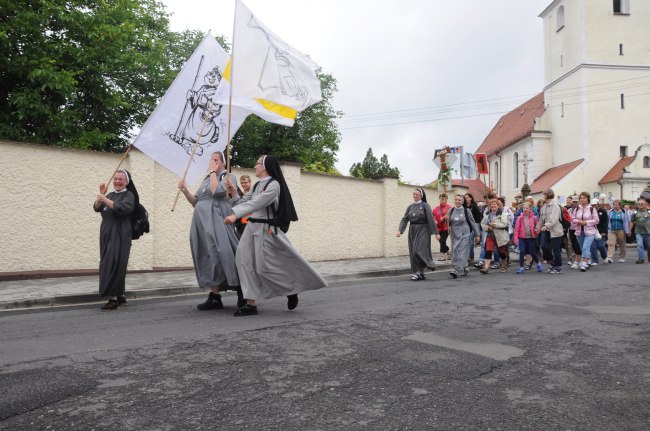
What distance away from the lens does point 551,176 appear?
47.3 metres

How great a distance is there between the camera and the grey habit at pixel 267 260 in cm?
665

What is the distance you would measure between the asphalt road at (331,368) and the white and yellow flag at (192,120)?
2.14 meters

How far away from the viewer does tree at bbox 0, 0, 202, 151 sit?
16.7 metres

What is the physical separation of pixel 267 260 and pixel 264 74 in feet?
8.83

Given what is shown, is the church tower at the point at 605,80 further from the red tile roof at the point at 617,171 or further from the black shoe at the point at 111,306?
the black shoe at the point at 111,306

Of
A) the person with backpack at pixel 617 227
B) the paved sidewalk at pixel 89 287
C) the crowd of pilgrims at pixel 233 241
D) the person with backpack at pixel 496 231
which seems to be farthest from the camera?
the person with backpack at pixel 617 227

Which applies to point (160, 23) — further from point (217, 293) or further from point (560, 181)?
point (560, 181)

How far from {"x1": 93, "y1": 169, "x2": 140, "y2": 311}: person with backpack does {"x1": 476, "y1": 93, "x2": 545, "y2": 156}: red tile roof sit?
1909 inches

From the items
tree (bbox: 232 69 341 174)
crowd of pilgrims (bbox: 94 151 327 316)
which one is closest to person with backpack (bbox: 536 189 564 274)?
crowd of pilgrims (bbox: 94 151 327 316)

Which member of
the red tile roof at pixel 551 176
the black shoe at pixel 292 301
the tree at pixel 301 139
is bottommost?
the black shoe at pixel 292 301

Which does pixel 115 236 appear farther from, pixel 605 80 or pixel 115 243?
pixel 605 80

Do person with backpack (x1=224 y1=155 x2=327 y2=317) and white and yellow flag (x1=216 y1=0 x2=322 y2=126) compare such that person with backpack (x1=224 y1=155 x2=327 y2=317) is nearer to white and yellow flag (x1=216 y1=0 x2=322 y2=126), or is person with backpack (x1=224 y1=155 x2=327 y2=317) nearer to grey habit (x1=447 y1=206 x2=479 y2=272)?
white and yellow flag (x1=216 y1=0 x2=322 y2=126)

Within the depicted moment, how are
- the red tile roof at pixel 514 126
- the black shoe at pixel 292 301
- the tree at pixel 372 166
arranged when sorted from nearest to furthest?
the black shoe at pixel 292 301 < the red tile roof at pixel 514 126 < the tree at pixel 372 166

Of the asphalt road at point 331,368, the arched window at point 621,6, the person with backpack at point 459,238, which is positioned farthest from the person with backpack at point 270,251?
the arched window at point 621,6
